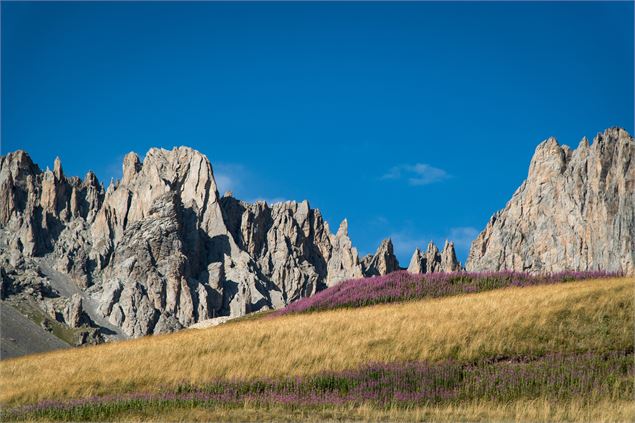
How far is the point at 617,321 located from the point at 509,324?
13.8ft

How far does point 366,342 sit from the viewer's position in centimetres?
3250

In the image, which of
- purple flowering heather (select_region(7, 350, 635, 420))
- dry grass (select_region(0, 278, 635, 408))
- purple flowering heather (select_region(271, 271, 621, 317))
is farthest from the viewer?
purple flowering heather (select_region(271, 271, 621, 317))

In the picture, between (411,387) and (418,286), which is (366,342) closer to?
(411,387)

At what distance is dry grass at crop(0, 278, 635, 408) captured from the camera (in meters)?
30.3

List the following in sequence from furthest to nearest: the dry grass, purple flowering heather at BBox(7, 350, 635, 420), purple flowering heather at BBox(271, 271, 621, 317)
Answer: purple flowering heather at BBox(271, 271, 621, 317) → the dry grass → purple flowering heather at BBox(7, 350, 635, 420)

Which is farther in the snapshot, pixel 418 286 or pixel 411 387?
pixel 418 286

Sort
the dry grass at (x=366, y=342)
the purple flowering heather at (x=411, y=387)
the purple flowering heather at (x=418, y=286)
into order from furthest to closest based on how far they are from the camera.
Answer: the purple flowering heather at (x=418, y=286) → the dry grass at (x=366, y=342) → the purple flowering heather at (x=411, y=387)

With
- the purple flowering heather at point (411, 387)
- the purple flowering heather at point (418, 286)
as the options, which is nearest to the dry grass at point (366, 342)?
the purple flowering heather at point (411, 387)

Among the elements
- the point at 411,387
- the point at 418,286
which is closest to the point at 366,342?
the point at 411,387

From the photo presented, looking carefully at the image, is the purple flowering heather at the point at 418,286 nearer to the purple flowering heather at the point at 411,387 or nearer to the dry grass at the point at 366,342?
the dry grass at the point at 366,342

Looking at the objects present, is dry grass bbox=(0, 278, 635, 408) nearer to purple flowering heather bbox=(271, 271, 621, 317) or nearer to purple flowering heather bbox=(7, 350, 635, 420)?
purple flowering heather bbox=(7, 350, 635, 420)

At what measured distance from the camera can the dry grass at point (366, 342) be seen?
99.3ft

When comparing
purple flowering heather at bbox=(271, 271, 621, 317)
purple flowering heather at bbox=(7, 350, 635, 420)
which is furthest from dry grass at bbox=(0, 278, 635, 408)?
purple flowering heather at bbox=(271, 271, 621, 317)

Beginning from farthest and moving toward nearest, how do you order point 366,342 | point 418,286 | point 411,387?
1. point 418,286
2. point 366,342
3. point 411,387
